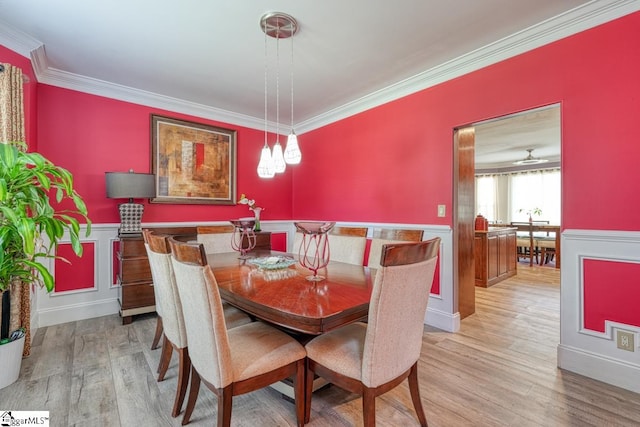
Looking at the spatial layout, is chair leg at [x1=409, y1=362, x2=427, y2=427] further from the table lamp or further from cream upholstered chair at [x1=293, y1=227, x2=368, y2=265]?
the table lamp

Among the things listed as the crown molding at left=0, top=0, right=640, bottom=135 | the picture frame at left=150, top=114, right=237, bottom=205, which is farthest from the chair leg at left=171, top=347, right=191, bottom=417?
the crown molding at left=0, top=0, right=640, bottom=135

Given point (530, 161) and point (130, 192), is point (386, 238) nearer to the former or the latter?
point (130, 192)

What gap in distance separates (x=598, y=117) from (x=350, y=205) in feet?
8.14

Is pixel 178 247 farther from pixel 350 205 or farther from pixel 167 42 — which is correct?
pixel 350 205

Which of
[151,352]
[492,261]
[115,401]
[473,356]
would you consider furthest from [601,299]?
[151,352]

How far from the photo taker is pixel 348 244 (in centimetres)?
Result: 250

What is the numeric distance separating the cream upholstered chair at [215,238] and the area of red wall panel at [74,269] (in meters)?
1.31

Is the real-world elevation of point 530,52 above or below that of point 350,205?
above

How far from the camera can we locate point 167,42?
2.39m

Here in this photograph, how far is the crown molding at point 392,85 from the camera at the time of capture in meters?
2.02

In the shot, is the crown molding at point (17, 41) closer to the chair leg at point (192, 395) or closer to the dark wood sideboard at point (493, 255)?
the chair leg at point (192, 395)

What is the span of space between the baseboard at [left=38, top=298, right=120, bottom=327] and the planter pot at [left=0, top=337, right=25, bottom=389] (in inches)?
44.2

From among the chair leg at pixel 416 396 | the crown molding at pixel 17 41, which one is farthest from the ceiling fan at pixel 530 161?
the crown molding at pixel 17 41

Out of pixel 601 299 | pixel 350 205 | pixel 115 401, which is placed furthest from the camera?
pixel 350 205
